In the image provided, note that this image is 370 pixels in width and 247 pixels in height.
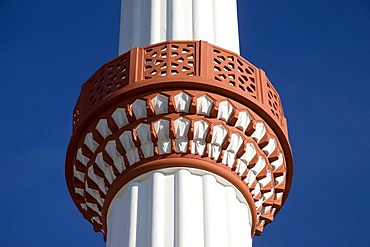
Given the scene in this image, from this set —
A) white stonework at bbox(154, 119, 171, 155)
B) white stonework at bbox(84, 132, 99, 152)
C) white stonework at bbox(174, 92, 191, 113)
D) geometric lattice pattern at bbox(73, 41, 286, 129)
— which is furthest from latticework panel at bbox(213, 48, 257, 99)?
white stonework at bbox(84, 132, 99, 152)

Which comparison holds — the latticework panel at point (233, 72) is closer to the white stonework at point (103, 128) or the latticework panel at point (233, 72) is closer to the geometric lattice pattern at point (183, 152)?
the geometric lattice pattern at point (183, 152)

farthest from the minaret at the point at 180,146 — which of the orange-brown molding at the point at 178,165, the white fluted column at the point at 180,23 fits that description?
the white fluted column at the point at 180,23

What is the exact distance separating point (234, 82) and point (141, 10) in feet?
4.64

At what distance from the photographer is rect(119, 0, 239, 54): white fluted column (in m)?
8.88

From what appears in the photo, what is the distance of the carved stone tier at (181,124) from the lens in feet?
26.5

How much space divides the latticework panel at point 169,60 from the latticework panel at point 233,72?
204mm

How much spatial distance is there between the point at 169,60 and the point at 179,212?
1268mm

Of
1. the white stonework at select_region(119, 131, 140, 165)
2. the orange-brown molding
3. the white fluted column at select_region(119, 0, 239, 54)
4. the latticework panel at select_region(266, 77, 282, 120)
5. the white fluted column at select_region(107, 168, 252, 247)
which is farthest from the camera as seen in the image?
the white fluted column at select_region(119, 0, 239, 54)

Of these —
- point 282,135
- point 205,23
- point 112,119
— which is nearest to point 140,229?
point 112,119

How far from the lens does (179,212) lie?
7656 millimetres

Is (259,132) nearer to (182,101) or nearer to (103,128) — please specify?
(182,101)

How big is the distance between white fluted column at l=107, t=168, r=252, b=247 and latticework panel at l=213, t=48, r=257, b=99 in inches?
29.6

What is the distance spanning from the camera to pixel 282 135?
8.53 meters

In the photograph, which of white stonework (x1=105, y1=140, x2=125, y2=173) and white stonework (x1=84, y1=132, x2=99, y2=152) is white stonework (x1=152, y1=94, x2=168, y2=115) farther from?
white stonework (x1=84, y1=132, x2=99, y2=152)
